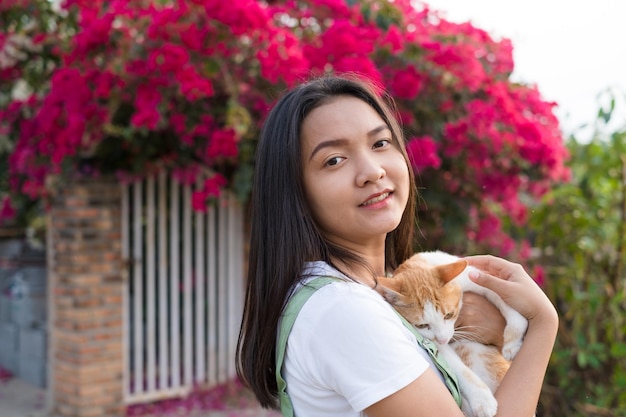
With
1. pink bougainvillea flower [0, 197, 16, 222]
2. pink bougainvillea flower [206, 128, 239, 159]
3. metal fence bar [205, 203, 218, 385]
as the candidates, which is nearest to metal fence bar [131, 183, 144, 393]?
metal fence bar [205, 203, 218, 385]

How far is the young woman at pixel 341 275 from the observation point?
1.25 m

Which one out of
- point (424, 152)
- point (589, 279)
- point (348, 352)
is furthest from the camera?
A: point (589, 279)

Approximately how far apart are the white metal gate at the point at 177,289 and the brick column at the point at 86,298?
122 millimetres

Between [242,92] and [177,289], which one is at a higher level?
[242,92]

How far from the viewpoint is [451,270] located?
1.61 metres

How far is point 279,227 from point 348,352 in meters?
0.36

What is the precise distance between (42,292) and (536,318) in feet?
17.0

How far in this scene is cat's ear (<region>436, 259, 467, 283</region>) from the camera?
1603 millimetres

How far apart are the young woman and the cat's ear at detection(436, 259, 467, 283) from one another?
0.17ft

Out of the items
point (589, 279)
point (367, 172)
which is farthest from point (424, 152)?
point (367, 172)

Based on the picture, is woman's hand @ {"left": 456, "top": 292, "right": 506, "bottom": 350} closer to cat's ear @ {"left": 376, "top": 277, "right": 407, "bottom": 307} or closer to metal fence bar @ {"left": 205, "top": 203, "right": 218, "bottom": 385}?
cat's ear @ {"left": 376, "top": 277, "right": 407, "bottom": 307}

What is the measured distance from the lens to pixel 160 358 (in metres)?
5.26

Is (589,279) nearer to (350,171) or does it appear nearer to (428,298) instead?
(428,298)

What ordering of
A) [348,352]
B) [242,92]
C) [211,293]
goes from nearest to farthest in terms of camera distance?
[348,352] < [242,92] < [211,293]
